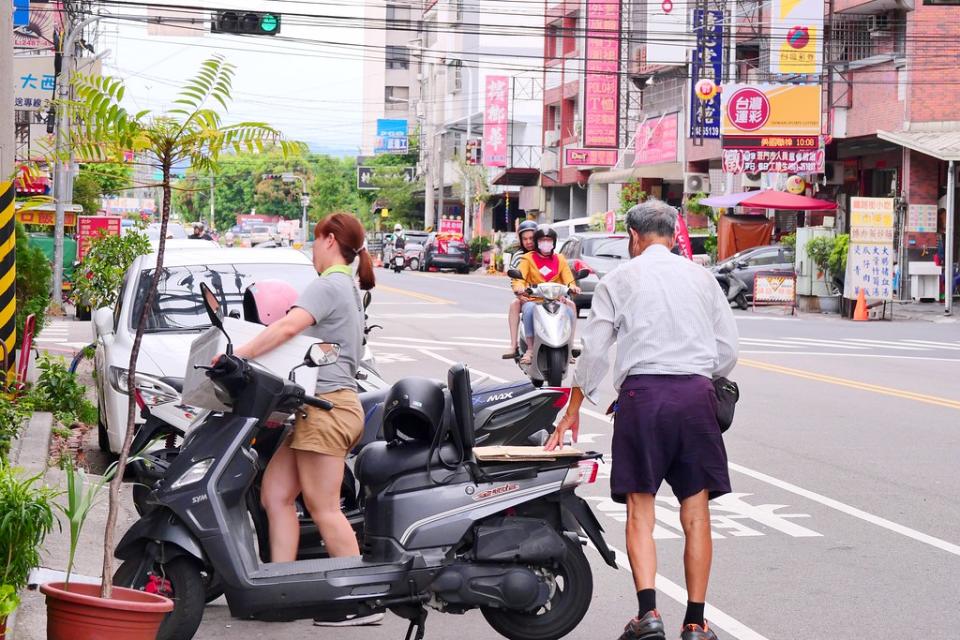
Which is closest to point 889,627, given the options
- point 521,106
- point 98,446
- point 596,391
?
point 596,391

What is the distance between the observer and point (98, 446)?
39.4 feet

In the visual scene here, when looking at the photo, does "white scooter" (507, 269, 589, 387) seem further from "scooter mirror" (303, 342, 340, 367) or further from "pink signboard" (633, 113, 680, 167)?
"pink signboard" (633, 113, 680, 167)

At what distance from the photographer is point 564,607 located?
609 cm

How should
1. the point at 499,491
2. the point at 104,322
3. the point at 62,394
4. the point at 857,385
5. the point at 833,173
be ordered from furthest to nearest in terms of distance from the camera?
the point at 833,173 → the point at 857,385 → the point at 62,394 → the point at 104,322 → the point at 499,491

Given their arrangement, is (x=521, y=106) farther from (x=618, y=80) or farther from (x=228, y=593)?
(x=228, y=593)

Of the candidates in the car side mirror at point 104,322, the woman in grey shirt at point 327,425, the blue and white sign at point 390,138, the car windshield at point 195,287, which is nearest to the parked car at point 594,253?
the car windshield at point 195,287

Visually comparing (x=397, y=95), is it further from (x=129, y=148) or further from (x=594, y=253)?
(x=129, y=148)

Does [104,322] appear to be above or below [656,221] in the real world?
below

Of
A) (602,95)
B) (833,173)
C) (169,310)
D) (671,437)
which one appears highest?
(602,95)

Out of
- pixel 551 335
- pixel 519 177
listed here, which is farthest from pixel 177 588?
pixel 519 177

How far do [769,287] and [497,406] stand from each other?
27.5 m

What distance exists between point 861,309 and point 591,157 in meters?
25.0

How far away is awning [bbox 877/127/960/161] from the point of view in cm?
3136

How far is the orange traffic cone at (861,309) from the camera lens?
30.5 metres
